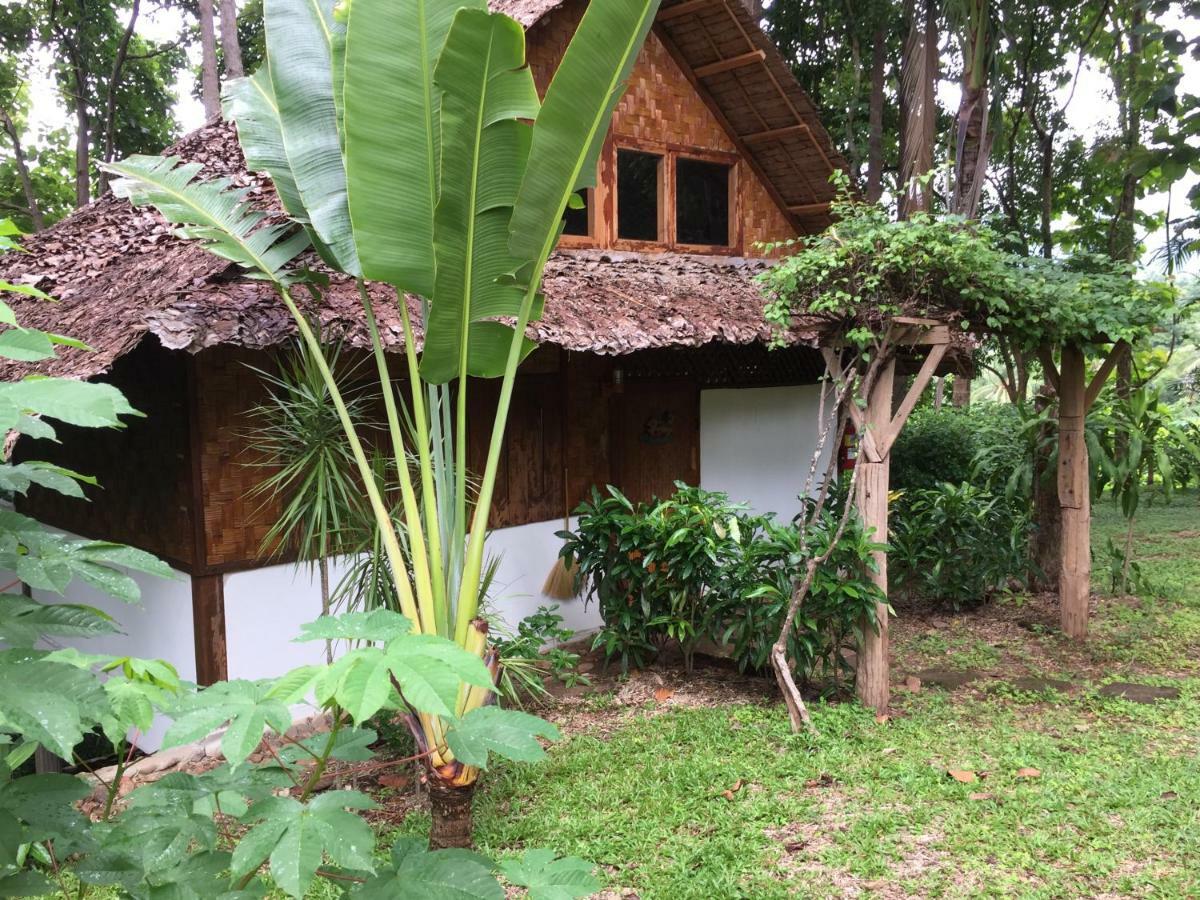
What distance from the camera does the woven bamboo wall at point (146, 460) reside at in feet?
16.1

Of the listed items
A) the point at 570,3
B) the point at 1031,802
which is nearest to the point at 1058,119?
the point at 570,3

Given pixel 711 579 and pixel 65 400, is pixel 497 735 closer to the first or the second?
pixel 65 400

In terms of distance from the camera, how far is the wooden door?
7320mm

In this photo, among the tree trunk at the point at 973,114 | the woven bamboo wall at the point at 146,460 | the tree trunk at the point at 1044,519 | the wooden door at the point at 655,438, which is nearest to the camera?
the woven bamboo wall at the point at 146,460

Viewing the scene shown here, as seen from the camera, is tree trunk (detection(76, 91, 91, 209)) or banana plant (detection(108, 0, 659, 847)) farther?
tree trunk (detection(76, 91, 91, 209))

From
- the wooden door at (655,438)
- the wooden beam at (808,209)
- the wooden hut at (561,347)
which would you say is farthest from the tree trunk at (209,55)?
the wooden beam at (808,209)

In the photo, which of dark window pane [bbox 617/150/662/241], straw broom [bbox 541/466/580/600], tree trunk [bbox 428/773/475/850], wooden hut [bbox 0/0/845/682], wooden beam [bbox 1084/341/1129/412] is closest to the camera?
tree trunk [bbox 428/773/475/850]

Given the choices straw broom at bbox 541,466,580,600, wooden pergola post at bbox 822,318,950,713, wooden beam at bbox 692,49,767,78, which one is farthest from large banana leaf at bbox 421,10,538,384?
wooden beam at bbox 692,49,767,78

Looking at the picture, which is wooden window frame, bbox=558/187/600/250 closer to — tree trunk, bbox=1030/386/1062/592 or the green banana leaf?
the green banana leaf

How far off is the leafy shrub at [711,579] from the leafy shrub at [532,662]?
28 centimetres

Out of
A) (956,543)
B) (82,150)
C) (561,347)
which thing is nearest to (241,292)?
(561,347)

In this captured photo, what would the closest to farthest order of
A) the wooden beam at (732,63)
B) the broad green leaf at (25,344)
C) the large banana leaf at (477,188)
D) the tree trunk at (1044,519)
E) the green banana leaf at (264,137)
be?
the broad green leaf at (25,344), the large banana leaf at (477,188), the green banana leaf at (264,137), the wooden beam at (732,63), the tree trunk at (1044,519)

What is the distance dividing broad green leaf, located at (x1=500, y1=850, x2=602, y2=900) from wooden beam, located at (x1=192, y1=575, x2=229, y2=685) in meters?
3.85

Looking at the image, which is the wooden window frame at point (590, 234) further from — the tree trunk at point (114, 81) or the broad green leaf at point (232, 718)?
the tree trunk at point (114, 81)
